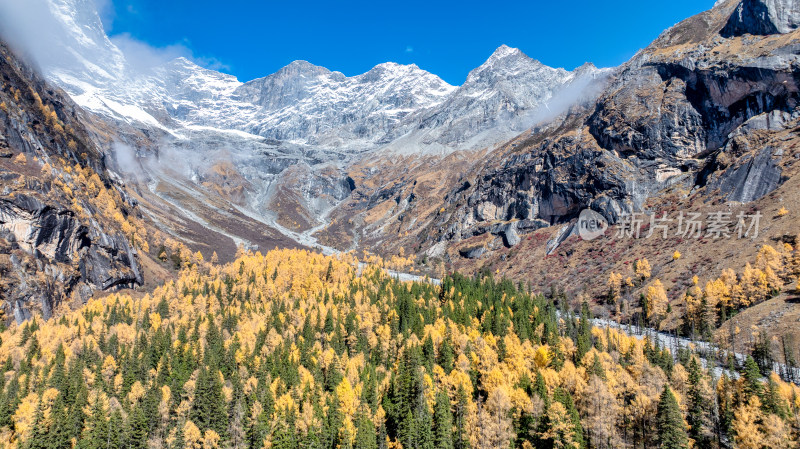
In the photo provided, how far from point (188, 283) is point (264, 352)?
7094cm

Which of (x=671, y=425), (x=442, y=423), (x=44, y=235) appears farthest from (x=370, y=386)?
(x=44, y=235)

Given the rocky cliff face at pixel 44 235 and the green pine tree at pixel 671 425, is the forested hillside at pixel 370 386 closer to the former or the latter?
the green pine tree at pixel 671 425

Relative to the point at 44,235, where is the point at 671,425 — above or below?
below

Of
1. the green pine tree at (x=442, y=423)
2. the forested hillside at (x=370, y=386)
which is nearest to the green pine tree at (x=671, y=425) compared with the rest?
the forested hillside at (x=370, y=386)

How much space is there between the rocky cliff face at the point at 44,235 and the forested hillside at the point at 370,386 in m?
15.9

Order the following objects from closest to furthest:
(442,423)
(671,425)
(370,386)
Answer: (671,425) < (442,423) < (370,386)

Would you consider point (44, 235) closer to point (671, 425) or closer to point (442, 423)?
point (442, 423)

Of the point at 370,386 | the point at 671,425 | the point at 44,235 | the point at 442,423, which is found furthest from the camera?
the point at 44,235

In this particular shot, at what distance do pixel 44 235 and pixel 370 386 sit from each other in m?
123

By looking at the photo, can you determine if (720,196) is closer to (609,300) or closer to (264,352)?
(609,300)

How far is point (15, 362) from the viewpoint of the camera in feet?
302

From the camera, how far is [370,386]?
251ft

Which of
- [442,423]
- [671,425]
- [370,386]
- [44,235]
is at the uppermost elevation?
[44,235]

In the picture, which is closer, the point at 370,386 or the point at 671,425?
the point at 671,425
